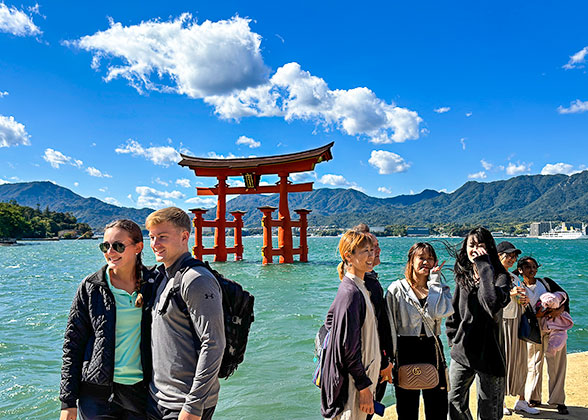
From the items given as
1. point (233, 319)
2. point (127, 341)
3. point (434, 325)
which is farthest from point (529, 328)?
point (127, 341)

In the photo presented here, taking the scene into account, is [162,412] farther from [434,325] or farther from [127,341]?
[434,325]

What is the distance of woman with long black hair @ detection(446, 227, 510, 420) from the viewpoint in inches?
110

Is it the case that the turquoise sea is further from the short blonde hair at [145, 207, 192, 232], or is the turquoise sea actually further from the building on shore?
the building on shore

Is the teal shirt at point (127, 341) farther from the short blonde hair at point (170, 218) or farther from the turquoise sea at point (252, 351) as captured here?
the turquoise sea at point (252, 351)

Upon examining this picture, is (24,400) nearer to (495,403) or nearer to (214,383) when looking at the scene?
(214,383)

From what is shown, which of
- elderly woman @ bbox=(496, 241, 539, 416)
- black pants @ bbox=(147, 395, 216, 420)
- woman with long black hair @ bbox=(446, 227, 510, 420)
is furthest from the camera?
Result: elderly woman @ bbox=(496, 241, 539, 416)

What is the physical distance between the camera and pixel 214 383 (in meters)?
1.94

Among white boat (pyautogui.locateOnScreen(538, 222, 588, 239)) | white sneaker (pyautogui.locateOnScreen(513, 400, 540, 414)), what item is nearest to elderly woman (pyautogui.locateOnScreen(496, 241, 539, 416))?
white sneaker (pyautogui.locateOnScreen(513, 400, 540, 414))

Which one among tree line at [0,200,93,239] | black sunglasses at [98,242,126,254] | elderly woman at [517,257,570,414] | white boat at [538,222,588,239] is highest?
tree line at [0,200,93,239]

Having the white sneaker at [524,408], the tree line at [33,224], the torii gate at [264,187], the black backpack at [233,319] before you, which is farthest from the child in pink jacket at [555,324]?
the tree line at [33,224]

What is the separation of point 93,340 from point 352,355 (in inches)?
54.8

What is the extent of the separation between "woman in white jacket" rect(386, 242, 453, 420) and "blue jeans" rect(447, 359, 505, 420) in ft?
0.69

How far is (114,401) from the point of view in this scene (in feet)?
7.07

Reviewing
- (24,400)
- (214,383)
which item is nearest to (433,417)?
(214,383)
